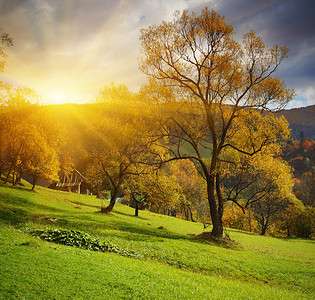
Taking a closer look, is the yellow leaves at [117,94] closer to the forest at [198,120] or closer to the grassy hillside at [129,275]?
the forest at [198,120]

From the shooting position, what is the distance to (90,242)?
15.0 metres

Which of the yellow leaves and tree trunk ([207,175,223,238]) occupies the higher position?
the yellow leaves

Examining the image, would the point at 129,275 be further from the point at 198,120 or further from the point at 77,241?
the point at 198,120

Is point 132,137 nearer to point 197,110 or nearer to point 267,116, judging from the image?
point 197,110

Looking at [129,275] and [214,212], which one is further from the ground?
[214,212]

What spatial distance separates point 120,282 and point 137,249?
7.87 m

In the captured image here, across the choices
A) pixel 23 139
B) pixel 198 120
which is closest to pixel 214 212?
pixel 198 120

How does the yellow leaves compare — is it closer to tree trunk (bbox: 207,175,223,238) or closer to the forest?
the forest

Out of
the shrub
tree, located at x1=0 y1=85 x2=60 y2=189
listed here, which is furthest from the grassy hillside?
tree, located at x1=0 y1=85 x2=60 y2=189

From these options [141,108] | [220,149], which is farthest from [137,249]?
[141,108]

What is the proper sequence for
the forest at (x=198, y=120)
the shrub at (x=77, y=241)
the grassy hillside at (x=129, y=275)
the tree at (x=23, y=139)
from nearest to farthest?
the grassy hillside at (x=129, y=275) < the shrub at (x=77, y=241) < the forest at (x=198, y=120) < the tree at (x=23, y=139)

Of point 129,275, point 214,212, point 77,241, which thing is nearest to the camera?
point 129,275

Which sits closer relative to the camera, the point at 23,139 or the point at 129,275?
the point at 129,275

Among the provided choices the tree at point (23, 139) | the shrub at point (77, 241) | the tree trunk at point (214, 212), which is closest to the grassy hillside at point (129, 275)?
the shrub at point (77, 241)
